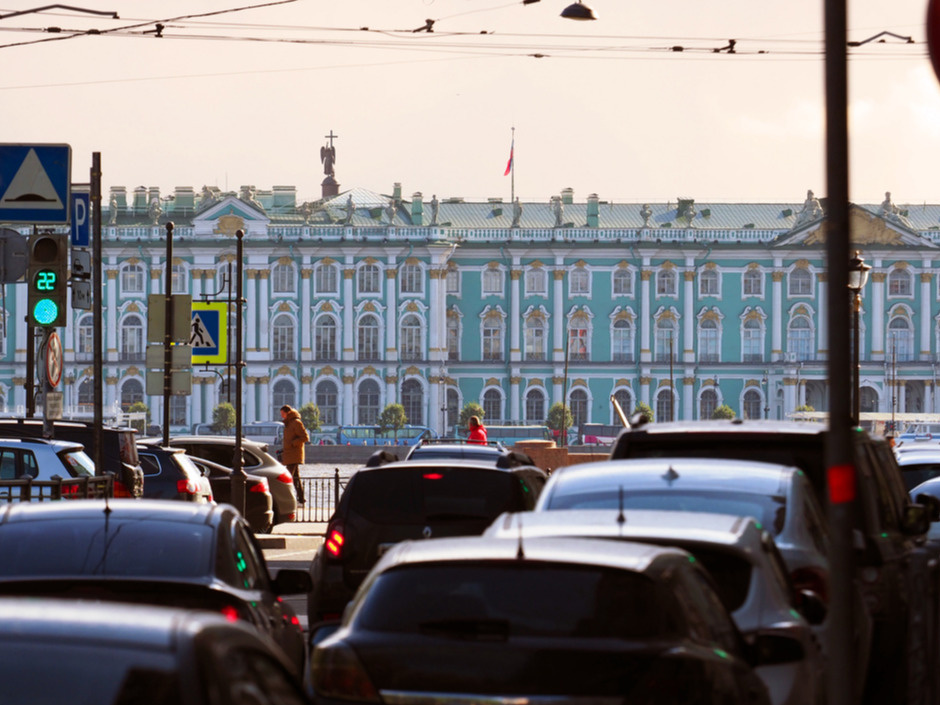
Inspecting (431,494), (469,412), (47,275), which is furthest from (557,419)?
(431,494)

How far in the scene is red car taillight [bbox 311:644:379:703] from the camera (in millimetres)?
5617

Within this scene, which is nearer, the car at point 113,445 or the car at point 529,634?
the car at point 529,634

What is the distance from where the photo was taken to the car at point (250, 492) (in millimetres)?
25688

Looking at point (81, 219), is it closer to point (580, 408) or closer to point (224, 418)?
point (224, 418)

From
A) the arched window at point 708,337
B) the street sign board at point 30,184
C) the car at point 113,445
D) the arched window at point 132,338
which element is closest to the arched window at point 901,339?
the arched window at point 708,337

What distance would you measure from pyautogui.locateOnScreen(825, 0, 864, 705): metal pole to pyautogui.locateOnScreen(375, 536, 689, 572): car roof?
1.97ft

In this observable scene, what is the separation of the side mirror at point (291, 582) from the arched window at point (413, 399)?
9876 centimetres

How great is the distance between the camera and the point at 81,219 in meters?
22.8

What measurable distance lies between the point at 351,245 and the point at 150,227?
1220 cm

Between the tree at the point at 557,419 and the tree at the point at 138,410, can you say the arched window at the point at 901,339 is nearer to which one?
the tree at the point at 557,419

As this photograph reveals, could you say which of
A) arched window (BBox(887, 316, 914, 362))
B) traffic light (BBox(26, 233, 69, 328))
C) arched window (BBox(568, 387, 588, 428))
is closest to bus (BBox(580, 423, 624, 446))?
arched window (BBox(568, 387, 588, 428))

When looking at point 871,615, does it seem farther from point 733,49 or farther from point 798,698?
point 733,49

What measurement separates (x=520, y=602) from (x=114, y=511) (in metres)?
3.18

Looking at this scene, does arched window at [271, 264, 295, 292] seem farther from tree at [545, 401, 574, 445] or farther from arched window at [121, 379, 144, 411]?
tree at [545, 401, 574, 445]
